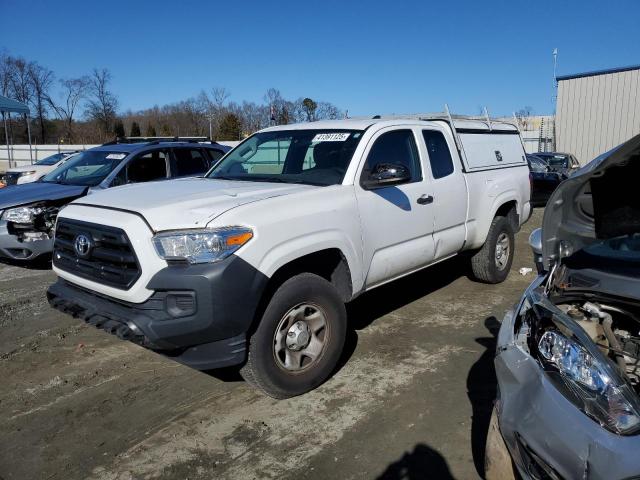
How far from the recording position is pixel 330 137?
15.3ft

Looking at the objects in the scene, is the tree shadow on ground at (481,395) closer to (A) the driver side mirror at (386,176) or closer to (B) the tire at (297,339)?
(B) the tire at (297,339)

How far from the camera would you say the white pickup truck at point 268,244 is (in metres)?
3.16

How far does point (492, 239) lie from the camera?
621 cm

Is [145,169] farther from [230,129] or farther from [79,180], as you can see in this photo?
[230,129]

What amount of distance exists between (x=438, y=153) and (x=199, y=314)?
322 cm

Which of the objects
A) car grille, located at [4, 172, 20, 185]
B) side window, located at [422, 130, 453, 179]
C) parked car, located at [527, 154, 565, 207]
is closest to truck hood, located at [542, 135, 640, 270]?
side window, located at [422, 130, 453, 179]

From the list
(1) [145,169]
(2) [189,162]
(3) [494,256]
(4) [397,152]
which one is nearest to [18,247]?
(1) [145,169]

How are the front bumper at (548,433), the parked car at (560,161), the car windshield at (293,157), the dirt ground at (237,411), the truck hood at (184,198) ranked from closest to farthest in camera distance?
the front bumper at (548,433), the dirt ground at (237,411), the truck hood at (184,198), the car windshield at (293,157), the parked car at (560,161)

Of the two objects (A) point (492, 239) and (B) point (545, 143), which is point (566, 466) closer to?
(A) point (492, 239)

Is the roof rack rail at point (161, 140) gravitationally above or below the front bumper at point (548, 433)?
above

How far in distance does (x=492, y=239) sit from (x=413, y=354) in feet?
7.76

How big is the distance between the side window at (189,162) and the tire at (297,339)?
4.99 m

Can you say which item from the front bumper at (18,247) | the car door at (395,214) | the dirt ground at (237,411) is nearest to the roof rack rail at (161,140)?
the front bumper at (18,247)

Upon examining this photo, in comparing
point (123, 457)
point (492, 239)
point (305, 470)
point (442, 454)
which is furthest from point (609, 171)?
point (492, 239)
